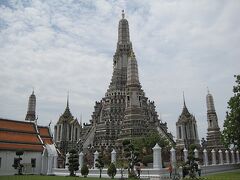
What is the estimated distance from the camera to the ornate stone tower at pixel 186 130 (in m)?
65.8

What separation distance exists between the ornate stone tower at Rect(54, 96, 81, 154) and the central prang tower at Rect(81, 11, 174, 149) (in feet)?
13.6

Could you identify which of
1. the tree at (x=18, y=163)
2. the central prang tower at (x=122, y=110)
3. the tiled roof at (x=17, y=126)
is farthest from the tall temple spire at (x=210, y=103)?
the tree at (x=18, y=163)

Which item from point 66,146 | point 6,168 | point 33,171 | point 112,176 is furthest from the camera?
point 66,146

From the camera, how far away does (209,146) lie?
60.3 metres

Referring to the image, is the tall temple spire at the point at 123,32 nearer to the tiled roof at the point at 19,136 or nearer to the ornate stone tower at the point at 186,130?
the ornate stone tower at the point at 186,130

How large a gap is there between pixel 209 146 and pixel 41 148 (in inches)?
1550

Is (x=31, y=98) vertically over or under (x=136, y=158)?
over

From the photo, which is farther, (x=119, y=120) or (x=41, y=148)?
(x=119, y=120)

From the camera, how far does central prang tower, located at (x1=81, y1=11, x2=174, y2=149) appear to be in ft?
161

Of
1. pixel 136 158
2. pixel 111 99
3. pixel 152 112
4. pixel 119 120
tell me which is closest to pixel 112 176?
pixel 136 158

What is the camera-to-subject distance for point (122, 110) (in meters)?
62.0

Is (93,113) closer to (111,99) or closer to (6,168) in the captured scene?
(111,99)

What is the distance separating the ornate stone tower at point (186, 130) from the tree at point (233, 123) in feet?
120

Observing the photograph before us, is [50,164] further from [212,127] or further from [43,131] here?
[212,127]
